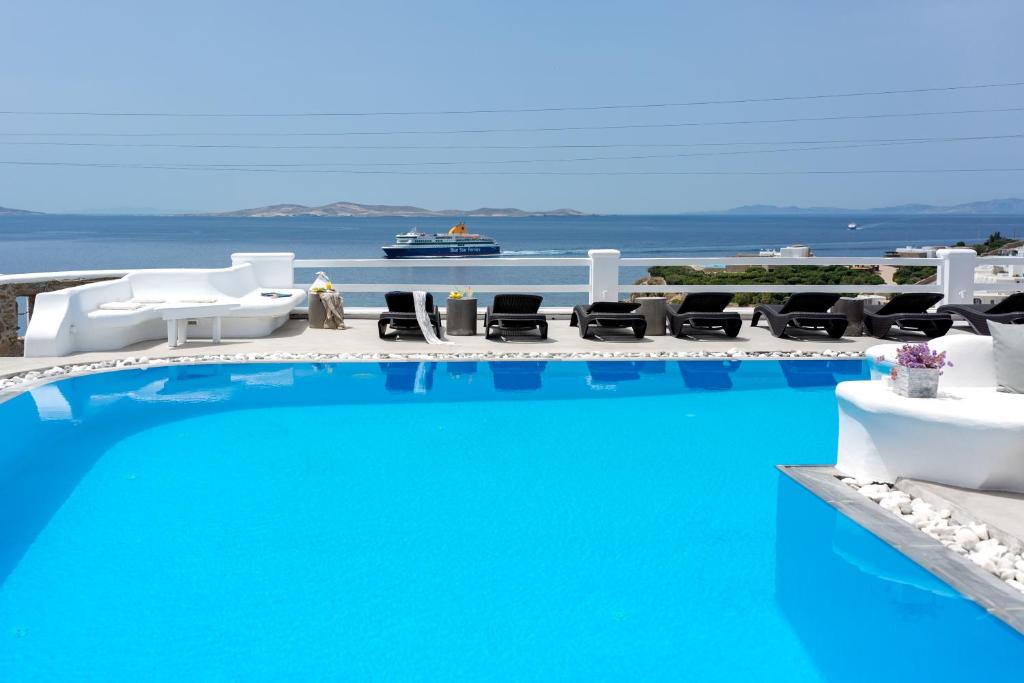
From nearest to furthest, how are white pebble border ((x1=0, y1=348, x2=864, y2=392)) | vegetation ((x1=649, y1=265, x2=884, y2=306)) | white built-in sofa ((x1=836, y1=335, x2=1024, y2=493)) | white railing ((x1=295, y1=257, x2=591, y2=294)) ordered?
1. white built-in sofa ((x1=836, y1=335, x2=1024, y2=493))
2. white pebble border ((x1=0, y1=348, x2=864, y2=392))
3. white railing ((x1=295, y1=257, x2=591, y2=294))
4. vegetation ((x1=649, y1=265, x2=884, y2=306))

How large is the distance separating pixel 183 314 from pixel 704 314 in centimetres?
660

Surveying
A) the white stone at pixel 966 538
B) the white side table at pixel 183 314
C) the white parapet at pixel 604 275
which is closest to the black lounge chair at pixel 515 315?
the white parapet at pixel 604 275

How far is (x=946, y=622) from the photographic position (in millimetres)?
4199

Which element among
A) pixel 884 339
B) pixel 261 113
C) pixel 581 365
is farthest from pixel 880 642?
pixel 261 113

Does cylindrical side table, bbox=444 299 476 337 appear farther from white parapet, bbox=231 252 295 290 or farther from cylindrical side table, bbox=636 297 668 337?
white parapet, bbox=231 252 295 290

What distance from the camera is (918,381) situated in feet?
19.7

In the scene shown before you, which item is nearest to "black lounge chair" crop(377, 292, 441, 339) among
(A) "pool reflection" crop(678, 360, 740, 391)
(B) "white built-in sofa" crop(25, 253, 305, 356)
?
(B) "white built-in sofa" crop(25, 253, 305, 356)

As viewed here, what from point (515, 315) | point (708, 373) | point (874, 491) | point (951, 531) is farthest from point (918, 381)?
point (515, 315)

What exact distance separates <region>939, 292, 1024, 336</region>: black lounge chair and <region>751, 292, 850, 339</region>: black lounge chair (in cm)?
138

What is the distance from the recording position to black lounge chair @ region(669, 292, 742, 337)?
40.4ft

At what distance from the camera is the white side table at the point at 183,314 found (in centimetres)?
1129

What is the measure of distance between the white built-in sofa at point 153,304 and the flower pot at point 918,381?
8337mm

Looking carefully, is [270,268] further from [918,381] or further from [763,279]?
[763,279]

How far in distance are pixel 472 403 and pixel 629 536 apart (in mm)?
3763
